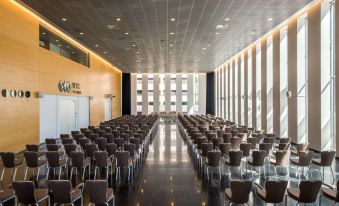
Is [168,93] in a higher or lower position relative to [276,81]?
higher

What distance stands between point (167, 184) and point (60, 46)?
13.2 meters

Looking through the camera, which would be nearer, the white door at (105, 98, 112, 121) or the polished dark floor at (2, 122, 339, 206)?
the polished dark floor at (2, 122, 339, 206)

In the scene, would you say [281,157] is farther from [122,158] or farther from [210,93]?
[210,93]

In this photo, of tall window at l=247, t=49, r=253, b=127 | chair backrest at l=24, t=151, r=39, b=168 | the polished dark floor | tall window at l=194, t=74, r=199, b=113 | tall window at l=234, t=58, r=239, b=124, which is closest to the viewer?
the polished dark floor

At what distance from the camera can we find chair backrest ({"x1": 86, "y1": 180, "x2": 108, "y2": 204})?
17.1 ft

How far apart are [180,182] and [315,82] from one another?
8190 mm

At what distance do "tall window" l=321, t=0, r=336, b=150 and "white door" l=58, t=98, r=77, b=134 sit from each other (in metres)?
14.1

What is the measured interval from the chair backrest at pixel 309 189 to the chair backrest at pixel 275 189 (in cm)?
30

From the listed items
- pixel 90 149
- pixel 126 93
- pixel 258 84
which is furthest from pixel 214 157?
pixel 126 93

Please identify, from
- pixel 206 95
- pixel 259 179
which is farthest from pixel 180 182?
pixel 206 95

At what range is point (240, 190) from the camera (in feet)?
17.1

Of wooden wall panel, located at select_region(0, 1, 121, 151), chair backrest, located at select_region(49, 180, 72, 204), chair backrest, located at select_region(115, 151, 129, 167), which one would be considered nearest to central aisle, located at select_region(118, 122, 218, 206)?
chair backrest, located at select_region(115, 151, 129, 167)

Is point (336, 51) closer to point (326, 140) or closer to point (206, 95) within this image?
point (326, 140)

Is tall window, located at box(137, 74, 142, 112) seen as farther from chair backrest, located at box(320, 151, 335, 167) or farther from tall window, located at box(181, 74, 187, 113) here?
chair backrest, located at box(320, 151, 335, 167)
